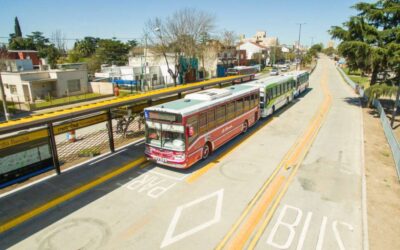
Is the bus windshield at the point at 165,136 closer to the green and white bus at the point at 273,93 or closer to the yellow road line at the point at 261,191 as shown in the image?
the yellow road line at the point at 261,191

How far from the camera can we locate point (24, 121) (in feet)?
30.7

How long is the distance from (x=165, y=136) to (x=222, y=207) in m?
4.23

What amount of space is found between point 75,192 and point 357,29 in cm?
2654

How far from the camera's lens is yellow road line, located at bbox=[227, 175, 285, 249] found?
770 cm

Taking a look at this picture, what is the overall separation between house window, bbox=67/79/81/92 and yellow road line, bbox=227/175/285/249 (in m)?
36.2

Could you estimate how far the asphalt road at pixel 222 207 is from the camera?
7793 mm

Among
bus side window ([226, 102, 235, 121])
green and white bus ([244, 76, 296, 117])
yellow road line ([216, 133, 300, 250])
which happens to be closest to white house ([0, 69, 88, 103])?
green and white bus ([244, 76, 296, 117])

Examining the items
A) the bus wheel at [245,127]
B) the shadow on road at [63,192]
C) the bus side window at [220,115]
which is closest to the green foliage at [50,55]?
the bus wheel at [245,127]

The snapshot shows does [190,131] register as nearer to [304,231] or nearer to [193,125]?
[193,125]

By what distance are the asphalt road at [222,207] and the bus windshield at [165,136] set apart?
4.57 feet

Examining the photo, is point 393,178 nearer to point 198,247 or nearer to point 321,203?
point 321,203

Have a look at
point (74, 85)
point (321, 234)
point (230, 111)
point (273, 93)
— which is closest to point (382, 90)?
point (273, 93)

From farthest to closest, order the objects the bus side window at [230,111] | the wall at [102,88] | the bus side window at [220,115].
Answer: the wall at [102,88]
the bus side window at [230,111]
the bus side window at [220,115]

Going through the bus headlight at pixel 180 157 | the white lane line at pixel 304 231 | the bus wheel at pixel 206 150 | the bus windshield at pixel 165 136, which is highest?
the bus windshield at pixel 165 136
